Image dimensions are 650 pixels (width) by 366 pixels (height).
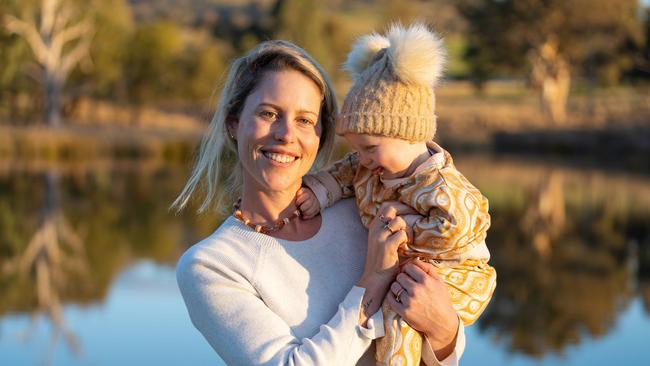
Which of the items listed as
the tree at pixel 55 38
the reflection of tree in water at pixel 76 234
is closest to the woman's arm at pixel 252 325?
the reflection of tree in water at pixel 76 234

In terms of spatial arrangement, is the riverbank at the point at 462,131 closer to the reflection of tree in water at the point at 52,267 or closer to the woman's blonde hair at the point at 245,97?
the reflection of tree in water at the point at 52,267

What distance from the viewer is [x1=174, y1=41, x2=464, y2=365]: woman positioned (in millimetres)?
1852

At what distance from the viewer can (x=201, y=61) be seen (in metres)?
30.3

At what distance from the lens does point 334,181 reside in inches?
86.4

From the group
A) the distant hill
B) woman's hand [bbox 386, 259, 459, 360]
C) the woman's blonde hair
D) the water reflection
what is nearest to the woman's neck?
the woman's blonde hair

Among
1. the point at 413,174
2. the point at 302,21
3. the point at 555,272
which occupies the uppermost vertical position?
the point at 302,21

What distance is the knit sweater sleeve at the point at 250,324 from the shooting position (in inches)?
71.7

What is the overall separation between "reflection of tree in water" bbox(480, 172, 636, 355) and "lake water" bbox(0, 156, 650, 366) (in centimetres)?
2

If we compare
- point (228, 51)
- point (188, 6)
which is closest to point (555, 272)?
point (228, 51)

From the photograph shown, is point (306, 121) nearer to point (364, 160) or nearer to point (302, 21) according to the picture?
point (364, 160)

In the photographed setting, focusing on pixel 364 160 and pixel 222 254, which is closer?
pixel 222 254

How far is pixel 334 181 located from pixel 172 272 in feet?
30.3

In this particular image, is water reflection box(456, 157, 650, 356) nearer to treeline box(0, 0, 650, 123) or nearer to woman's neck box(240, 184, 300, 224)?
woman's neck box(240, 184, 300, 224)

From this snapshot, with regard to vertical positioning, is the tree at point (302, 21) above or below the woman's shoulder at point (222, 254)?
above
